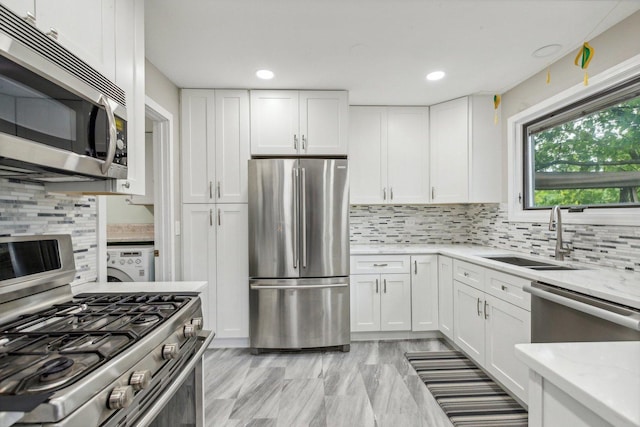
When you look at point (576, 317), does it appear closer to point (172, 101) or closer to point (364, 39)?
point (364, 39)

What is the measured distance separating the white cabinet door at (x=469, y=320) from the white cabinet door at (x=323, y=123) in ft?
5.29

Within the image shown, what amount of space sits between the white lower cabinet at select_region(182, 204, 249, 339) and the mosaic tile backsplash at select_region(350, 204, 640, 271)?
1.33 meters

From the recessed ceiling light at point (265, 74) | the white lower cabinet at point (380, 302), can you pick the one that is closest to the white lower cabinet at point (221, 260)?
the white lower cabinet at point (380, 302)

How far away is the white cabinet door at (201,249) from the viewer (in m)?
2.91

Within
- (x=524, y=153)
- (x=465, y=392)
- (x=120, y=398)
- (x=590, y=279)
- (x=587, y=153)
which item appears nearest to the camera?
(x=120, y=398)

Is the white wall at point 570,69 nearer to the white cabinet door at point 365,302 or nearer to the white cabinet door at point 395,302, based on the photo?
the white cabinet door at point 395,302

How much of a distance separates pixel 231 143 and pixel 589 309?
2.77 m

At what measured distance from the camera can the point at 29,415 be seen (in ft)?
1.92

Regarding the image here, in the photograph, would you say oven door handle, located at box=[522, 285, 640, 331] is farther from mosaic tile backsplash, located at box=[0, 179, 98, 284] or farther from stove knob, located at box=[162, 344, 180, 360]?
mosaic tile backsplash, located at box=[0, 179, 98, 284]

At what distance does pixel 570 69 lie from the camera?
7.59 feet

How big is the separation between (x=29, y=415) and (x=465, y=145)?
135 inches

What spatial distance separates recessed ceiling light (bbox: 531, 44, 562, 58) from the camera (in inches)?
87.0

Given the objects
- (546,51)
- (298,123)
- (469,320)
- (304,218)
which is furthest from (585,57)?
(304,218)

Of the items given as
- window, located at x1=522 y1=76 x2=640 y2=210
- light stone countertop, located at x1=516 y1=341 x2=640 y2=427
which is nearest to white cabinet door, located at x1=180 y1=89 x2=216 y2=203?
light stone countertop, located at x1=516 y1=341 x2=640 y2=427
